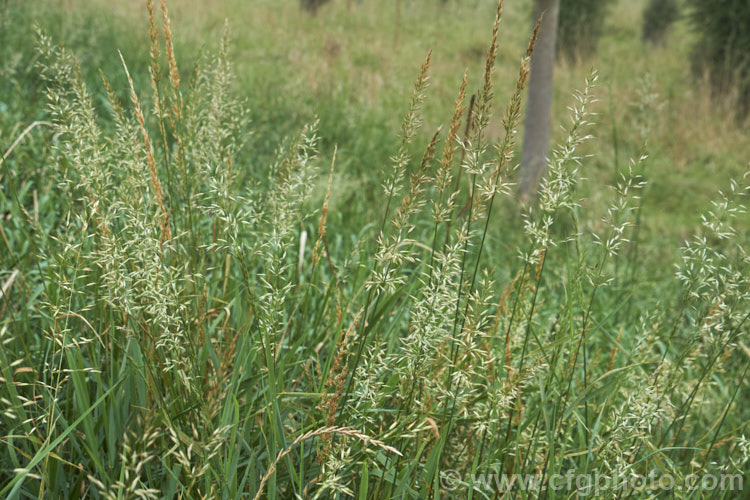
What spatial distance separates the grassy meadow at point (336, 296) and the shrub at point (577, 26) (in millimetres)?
7171

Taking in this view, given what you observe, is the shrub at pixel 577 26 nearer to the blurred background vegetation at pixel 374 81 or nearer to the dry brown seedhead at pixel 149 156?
the blurred background vegetation at pixel 374 81

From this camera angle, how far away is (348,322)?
188 cm

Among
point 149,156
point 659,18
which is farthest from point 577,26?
point 149,156

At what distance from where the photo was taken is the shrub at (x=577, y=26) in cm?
1347

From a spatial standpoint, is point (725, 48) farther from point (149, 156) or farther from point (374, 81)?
point (149, 156)

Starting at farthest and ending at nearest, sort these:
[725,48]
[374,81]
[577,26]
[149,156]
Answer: [577,26]
[725,48]
[374,81]
[149,156]

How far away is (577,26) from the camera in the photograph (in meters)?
13.4

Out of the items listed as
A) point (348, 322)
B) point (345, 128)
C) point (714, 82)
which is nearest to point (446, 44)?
point (714, 82)

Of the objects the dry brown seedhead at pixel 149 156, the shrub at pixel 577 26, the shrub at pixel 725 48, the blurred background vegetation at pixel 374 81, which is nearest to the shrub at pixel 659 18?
the blurred background vegetation at pixel 374 81

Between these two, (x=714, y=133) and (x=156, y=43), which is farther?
(x=714, y=133)

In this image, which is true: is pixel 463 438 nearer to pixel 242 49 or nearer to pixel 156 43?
pixel 156 43

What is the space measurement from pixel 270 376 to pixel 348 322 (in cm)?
84

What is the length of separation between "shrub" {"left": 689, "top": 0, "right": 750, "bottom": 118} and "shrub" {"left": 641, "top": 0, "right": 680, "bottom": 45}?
6.34 m

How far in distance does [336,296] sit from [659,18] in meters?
17.7
